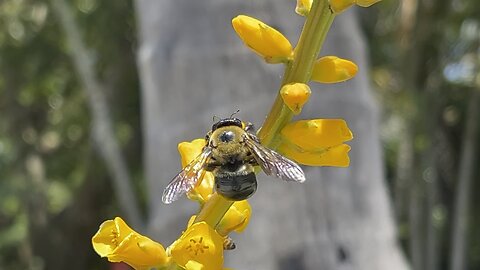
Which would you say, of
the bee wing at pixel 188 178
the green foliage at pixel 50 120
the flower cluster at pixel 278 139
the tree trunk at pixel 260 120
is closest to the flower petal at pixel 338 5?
the flower cluster at pixel 278 139

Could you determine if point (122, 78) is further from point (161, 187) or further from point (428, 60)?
point (161, 187)

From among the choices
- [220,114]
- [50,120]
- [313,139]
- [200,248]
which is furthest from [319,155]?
[50,120]

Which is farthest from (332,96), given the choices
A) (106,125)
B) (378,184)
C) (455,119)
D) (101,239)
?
(455,119)

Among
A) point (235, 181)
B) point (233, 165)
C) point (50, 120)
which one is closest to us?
point (235, 181)

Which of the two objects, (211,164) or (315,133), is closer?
(315,133)

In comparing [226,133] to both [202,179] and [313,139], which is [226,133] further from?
[313,139]
